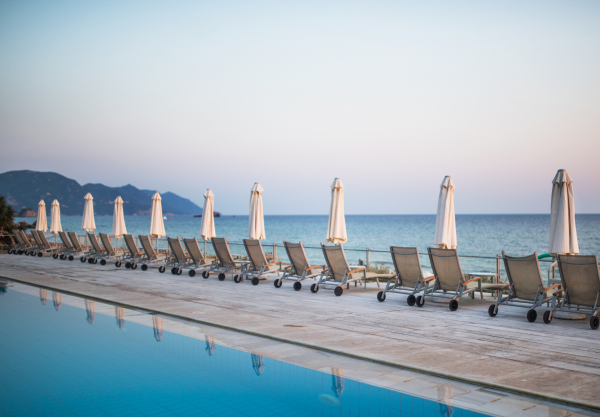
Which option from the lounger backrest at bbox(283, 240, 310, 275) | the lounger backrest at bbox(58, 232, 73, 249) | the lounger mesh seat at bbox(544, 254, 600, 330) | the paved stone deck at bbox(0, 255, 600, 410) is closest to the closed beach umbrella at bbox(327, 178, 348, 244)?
the lounger backrest at bbox(283, 240, 310, 275)

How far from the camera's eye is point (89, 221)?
20359mm

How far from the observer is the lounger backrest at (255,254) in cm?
1149

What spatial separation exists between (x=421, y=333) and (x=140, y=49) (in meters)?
22.7

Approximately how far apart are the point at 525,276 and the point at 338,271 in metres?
3.87

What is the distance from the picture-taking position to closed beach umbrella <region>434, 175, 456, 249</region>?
9.91 metres

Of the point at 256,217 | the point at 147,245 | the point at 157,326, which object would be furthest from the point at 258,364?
the point at 147,245

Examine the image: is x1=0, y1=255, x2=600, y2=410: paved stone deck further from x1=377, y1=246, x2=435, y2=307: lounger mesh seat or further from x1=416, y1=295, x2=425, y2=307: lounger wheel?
x1=377, y1=246, x2=435, y2=307: lounger mesh seat

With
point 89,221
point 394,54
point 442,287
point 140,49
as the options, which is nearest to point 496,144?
point 394,54

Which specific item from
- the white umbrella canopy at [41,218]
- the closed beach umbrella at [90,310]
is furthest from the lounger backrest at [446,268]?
the white umbrella canopy at [41,218]

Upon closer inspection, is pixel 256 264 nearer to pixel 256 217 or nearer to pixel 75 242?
pixel 256 217

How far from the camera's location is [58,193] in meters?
106

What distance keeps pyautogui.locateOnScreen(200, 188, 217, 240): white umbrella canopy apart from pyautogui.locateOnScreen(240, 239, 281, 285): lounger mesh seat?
293 centimetres

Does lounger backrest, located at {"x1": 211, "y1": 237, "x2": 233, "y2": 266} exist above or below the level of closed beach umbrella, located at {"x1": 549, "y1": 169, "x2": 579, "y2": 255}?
below

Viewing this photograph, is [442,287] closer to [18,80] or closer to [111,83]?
[111,83]
